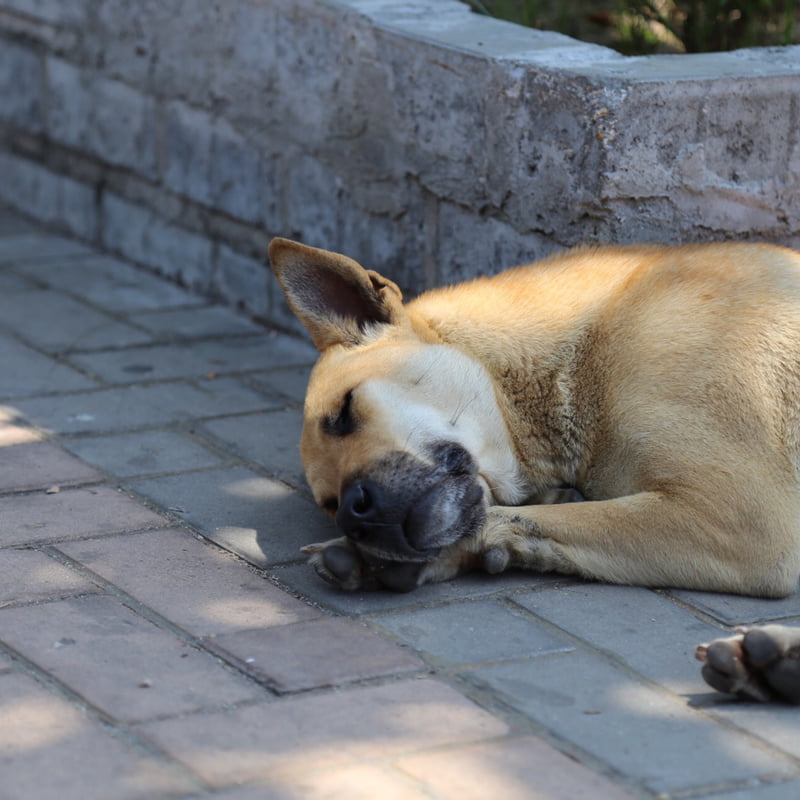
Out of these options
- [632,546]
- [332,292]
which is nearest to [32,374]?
[332,292]

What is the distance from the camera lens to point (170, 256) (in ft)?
21.3

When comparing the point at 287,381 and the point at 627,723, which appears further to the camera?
the point at 287,381

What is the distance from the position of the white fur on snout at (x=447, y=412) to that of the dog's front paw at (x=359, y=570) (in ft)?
0.91

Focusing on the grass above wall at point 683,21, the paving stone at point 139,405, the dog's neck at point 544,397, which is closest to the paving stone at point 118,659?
the dog's neck at point 544,397

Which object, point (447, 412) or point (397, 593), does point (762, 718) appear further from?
point (447, 412)

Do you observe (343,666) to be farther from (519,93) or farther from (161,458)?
(519,93)

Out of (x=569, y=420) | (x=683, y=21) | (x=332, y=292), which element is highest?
(x=683, y=21)

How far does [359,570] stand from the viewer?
3.50m

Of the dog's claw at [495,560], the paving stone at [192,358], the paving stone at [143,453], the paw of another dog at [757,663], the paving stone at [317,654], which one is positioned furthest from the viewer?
the paving stone at [192,358]

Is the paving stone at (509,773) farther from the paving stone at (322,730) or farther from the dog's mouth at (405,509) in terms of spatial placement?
the dog's mouth at (405,509)

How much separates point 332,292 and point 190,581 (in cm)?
94

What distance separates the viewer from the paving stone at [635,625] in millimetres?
3117

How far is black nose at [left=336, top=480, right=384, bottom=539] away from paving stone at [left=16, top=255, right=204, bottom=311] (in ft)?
9.54

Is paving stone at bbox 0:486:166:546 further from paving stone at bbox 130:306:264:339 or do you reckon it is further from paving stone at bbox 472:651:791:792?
paving stone at bbox 130:306:264:339
